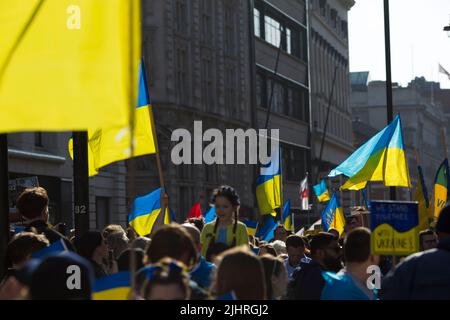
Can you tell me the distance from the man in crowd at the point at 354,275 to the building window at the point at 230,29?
144ft

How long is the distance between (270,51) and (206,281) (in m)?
52.6

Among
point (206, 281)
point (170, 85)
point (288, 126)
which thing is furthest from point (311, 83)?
point (206, 281)

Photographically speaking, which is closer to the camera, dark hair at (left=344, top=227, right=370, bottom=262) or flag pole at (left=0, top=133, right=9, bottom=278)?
dark hair at (left=344, top=227, right=370, bottom=262)

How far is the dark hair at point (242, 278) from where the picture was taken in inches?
231

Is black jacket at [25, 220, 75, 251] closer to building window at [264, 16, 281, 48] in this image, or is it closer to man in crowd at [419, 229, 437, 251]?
man in crowd at [419, 229, 437, 251]

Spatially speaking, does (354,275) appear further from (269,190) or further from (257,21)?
(257,21)

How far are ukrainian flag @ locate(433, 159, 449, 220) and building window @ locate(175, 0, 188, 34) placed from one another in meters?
27.6

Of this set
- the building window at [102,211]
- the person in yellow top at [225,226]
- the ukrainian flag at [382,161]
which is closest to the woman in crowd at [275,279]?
the person in yellow top at [225,226]

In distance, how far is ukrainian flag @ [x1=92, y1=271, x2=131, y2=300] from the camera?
687 centimetres

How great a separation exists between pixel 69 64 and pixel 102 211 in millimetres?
30578

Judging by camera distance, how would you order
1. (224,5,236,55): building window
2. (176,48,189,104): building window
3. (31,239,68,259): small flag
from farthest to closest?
(224,5,236,55): building window → (176,48,189,104): building window → (31,239,68,259): small flag

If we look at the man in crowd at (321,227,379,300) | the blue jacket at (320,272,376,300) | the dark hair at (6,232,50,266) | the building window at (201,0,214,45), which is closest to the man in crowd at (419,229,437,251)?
the man in crowd at (321,227,379,300)

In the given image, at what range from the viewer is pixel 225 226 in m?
10.3

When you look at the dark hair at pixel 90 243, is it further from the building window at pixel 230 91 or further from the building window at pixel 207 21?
the building window at pixel 230 91
